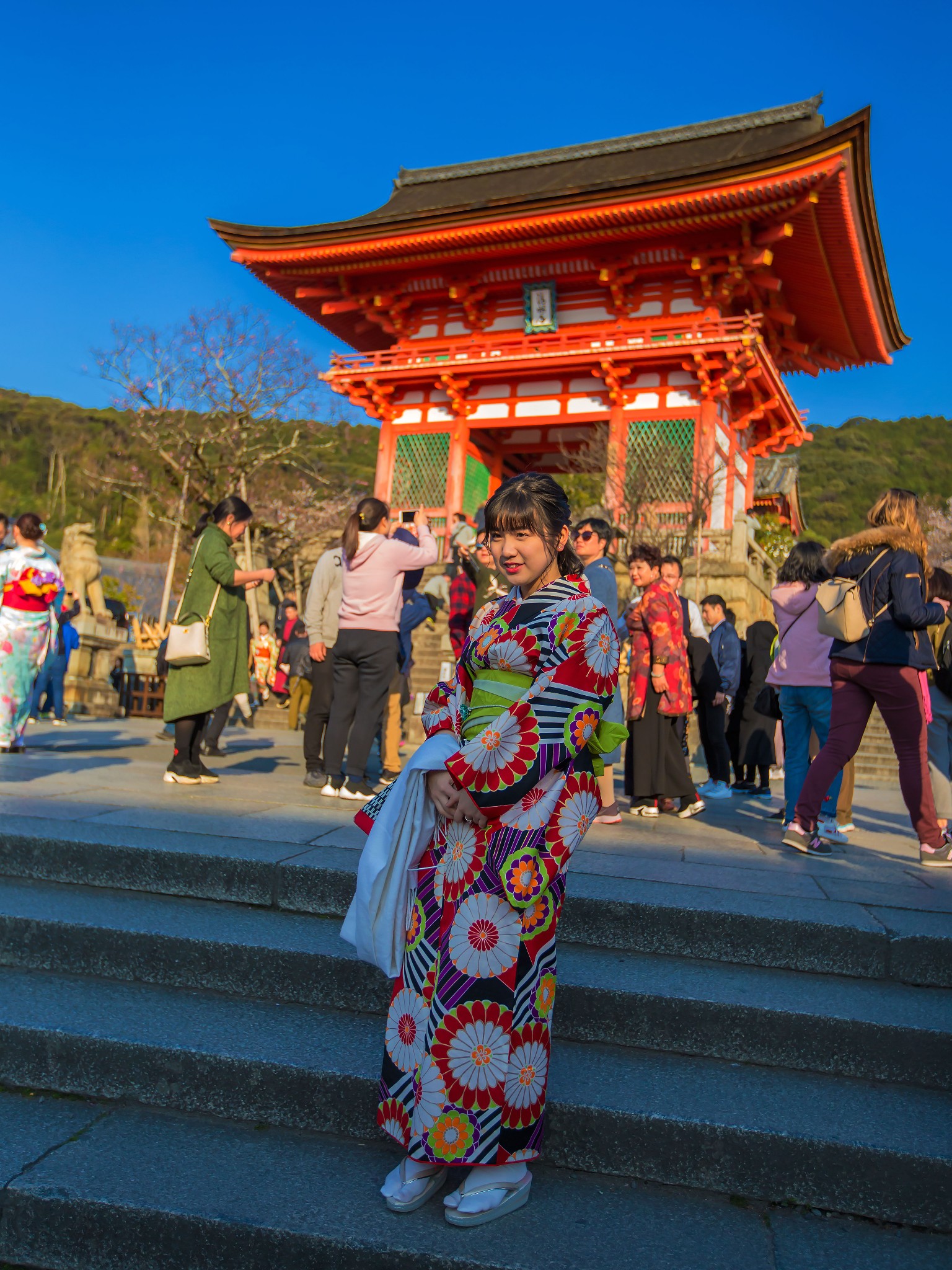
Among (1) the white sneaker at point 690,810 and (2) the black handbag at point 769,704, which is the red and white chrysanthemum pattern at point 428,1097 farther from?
(2) the black handbag at point 769,704

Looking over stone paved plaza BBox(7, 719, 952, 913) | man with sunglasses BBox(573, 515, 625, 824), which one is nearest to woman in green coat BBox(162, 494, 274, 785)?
stone paved plaza BBox(7, 719, 952, 913)

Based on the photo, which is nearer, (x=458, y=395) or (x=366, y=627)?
(x=366, y=627)

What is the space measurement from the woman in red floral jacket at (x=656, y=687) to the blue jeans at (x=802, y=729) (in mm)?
561

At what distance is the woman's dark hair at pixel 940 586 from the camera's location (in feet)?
16.5

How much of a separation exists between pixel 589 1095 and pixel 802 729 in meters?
3.21

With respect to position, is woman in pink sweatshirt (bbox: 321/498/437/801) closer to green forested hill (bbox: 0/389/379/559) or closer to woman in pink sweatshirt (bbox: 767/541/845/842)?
woman in pink sweatshirt (bbox: 767/541/845/842)

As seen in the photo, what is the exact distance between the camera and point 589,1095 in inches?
89.1

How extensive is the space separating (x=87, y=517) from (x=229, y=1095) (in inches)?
1859

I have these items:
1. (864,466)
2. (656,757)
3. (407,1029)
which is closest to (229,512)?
(656,757)

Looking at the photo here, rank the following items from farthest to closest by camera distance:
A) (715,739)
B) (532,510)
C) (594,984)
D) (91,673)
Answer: (91,673) → (715,739) → (594,984) → (532,510)

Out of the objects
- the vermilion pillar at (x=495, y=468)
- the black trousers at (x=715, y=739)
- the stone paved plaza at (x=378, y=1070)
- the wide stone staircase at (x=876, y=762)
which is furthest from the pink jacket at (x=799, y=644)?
the vermilion pillar at (x=495, y=468)

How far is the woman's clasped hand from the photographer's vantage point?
6.46 feet

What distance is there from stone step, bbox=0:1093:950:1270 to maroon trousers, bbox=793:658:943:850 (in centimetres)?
238

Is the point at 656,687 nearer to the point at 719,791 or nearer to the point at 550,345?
the point at 719,791
